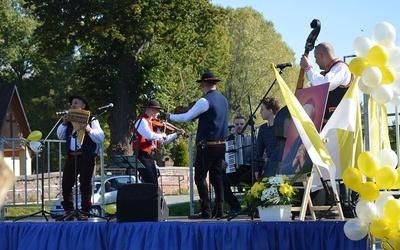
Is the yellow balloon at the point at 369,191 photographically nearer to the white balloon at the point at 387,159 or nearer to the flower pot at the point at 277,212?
the white balloon at the point at 387,159

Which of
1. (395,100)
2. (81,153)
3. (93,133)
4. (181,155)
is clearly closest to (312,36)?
(395,100)

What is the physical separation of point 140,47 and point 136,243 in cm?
2258

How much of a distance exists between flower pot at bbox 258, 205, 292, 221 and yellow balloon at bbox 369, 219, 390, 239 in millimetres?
1305

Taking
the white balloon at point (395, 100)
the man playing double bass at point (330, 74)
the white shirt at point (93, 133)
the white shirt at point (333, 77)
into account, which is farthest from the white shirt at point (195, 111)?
the white balloon at point (395, 100)

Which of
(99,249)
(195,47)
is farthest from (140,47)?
(99,249)

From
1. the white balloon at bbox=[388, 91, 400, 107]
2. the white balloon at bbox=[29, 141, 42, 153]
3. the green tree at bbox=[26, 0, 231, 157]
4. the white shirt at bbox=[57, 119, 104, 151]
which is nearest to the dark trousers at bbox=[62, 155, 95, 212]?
the white shirt at bbox=[57, 119, 104, 151]

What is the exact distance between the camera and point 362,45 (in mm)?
6246

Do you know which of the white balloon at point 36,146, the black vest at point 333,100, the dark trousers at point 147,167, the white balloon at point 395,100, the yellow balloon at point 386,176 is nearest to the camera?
the yellow balloon at point 386,176

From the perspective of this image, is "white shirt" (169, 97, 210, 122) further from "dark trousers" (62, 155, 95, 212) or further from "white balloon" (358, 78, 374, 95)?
"white balloon" (358, 78, 374, 95)

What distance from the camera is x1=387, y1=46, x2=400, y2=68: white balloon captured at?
6.24 m

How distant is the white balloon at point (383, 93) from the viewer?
618 cm

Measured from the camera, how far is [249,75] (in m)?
52.7

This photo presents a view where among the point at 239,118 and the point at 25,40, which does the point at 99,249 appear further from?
the point at 25,40

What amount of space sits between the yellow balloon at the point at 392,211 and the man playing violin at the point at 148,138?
173 inches
